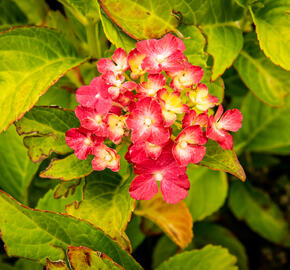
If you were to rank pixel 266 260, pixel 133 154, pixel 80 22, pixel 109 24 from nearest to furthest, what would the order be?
pixel 133 154, pixel 109 24, pixel 80 22, pixel 266 260

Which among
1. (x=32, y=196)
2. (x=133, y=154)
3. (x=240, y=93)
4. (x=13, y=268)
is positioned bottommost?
(x=13, y=268)

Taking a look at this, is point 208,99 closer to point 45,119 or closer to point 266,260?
point 45,119

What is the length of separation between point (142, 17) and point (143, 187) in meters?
0.40

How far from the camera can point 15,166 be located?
1148mm

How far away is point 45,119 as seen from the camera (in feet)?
2.76

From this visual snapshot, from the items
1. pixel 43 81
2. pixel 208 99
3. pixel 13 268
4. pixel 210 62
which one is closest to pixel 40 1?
pixel 43 81

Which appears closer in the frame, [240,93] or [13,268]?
[13,268]

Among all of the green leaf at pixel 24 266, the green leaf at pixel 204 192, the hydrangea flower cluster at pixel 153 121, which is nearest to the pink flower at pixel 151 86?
the hydrangea flower cluster at pixel 153 121

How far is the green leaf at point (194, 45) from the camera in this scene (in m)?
0.87

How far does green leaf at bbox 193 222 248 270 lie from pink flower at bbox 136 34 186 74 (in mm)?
903

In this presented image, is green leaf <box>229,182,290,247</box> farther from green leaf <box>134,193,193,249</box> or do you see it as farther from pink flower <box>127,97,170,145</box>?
pink flower <box>127,97,170,145</box>

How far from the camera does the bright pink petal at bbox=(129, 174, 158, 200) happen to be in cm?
74

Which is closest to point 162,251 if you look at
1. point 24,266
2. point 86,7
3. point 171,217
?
point 171,217

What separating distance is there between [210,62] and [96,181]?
410 millimetres
